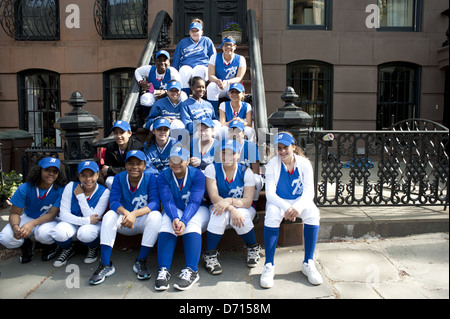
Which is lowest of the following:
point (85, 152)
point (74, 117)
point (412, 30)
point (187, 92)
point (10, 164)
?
point (10, 164)

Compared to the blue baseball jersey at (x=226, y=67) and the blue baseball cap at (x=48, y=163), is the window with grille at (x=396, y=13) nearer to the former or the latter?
the blue baseball jersey at (x=226, y=67)

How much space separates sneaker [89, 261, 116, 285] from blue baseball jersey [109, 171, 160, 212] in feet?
2.14

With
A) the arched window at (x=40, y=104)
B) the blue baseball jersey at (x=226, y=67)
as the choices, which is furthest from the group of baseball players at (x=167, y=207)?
the arched window at (x=40, y=104)

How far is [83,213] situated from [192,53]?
3.95m

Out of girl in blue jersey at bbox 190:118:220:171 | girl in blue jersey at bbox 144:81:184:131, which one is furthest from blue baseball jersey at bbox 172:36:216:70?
girl in blue jersey at bbox 190:118:220:171

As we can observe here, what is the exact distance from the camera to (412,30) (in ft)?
31.8

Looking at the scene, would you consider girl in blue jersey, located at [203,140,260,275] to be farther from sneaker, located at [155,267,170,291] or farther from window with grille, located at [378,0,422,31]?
window with grille, located at [378,0,422,31]

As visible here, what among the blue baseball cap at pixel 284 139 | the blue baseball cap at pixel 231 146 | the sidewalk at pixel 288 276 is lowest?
the sidewalk at pixel 288 276

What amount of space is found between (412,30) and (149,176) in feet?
28.2

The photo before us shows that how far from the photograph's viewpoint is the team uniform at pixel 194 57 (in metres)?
6.80

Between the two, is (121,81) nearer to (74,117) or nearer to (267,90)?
(267,90)

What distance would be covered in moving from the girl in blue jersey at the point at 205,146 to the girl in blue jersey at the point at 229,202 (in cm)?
64

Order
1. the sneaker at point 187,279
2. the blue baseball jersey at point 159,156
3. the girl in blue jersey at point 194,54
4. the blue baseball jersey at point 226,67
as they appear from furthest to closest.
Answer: the girl in blue jersey at point 194,54, the blue baseball jersey at point 226,67, the blue baseball jersey at point 159,156, the sneaker at point 187,279

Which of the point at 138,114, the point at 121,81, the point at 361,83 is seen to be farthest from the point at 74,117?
the point at 361,83
